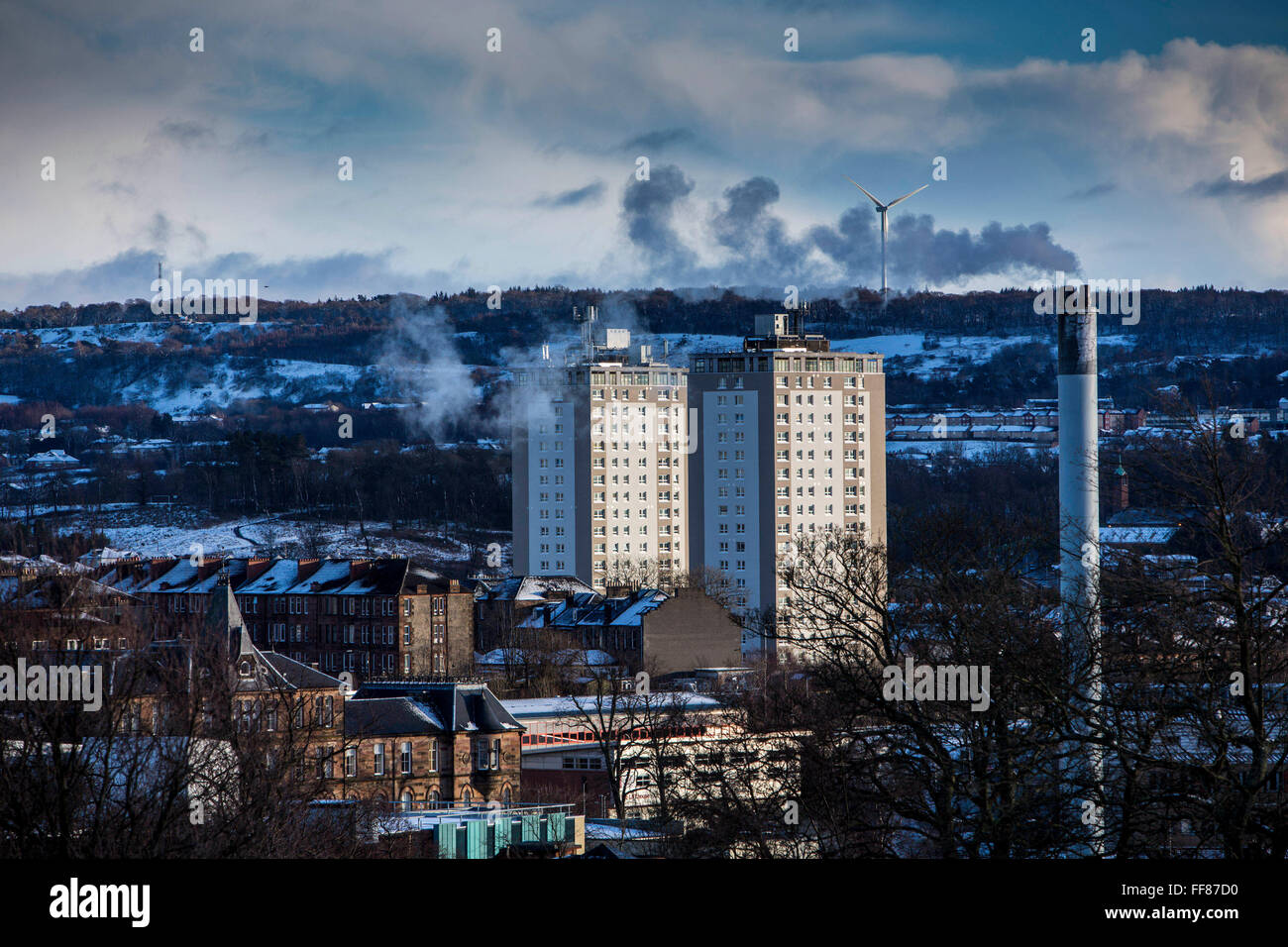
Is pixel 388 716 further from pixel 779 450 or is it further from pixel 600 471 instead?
pixel 779 450

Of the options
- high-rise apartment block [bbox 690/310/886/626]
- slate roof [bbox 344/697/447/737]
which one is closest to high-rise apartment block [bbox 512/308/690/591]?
high-rise apartment block [bbox 690/310/886/626]

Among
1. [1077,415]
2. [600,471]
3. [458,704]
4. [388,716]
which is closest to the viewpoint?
[1077,415]

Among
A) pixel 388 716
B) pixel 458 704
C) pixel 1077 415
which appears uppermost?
pixel 1077 415

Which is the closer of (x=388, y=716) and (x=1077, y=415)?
(x=1077, y=415)

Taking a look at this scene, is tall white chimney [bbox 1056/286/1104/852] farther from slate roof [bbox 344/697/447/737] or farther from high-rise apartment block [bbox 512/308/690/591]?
high-rise apartment block [bbox 512/308/690/591]

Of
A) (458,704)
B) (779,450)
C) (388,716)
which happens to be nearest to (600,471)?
(779,450)


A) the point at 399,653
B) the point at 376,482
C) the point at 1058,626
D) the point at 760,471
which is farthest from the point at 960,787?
the point at 376,482
